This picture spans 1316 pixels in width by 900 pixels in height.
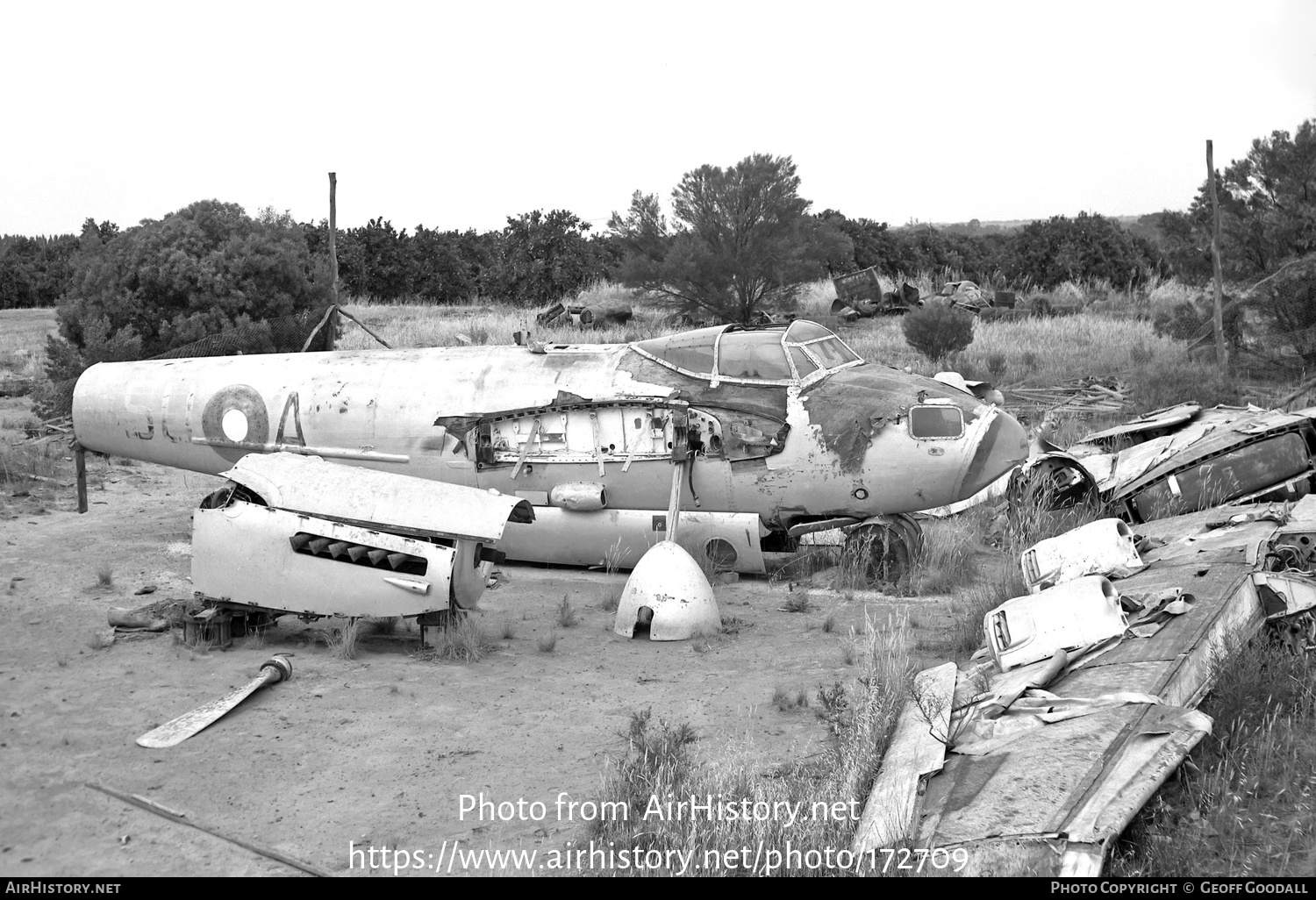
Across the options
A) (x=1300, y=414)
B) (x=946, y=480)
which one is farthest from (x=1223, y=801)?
(x=1300, y=414)

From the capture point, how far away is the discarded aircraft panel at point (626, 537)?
11219 millimetres

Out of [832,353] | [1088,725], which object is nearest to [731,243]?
Result: [832,353]

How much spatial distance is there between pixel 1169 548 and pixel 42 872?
868cm

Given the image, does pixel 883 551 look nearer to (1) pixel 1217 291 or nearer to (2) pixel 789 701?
(2) pixel 789 701

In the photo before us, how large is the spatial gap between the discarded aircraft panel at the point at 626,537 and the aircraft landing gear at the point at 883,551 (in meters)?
0.96

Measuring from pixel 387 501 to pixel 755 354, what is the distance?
445 centimetres

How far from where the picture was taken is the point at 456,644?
29.0 ft

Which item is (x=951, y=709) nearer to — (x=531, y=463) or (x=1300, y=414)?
(x=531, y=463)

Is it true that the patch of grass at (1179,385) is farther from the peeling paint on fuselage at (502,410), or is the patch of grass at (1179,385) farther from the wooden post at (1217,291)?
the peeling paint on fuselage at (502,410)

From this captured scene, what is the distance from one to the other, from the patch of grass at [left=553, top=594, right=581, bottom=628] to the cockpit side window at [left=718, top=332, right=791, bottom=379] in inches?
120

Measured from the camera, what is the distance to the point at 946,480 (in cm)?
1075

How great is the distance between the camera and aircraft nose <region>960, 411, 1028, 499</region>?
10.7 metres

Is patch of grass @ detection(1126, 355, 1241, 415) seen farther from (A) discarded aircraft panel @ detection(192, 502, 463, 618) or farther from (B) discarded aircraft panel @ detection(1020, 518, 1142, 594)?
(A) discarded aircraft panel @ detection(192, 502, 463, 618)

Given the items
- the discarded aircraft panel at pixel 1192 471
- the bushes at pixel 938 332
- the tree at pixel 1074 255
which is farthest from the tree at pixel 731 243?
the tree at pixel 1074 255
